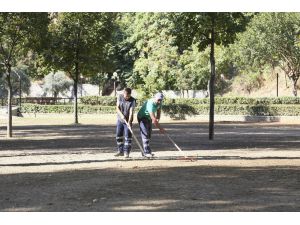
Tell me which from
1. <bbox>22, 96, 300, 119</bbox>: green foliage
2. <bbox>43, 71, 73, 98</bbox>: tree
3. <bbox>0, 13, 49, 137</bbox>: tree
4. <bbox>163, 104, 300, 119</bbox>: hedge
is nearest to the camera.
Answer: <bbox>0, 13, 49, 137</bbox>: tree

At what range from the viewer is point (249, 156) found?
18297mm

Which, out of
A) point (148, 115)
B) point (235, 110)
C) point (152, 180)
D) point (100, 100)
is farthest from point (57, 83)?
point (152, 180)

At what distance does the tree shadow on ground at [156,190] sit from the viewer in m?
9.19

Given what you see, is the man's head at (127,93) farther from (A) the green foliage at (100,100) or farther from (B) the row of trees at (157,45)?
(A) the green foliage at (100,100)

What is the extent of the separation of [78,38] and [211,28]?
20.3 m

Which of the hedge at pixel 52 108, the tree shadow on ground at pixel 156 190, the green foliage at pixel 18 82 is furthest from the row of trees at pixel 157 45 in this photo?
the tree shadow on ground at pixel 156 190

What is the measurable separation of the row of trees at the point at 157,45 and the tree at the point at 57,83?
4712 millimetres

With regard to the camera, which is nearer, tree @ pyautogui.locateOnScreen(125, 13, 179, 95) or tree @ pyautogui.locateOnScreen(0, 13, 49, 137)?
tree @ pyautogui.locateOnScreen(0, 13, 49, 137)

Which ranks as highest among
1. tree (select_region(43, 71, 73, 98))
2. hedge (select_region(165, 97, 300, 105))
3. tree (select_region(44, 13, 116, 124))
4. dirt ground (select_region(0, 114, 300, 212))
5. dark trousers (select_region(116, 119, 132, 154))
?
tree (select_region(44, 13, 116, 124))

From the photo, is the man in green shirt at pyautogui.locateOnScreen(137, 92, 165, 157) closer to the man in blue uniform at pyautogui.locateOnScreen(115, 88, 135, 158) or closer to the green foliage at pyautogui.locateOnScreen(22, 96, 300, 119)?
the man in blue uniform at pyautogui.locateOnScreen(115, 88, 135, 158)

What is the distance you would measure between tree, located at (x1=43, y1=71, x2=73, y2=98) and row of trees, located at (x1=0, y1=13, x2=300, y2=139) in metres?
4.71

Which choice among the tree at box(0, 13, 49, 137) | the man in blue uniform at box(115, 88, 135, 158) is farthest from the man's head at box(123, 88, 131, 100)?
the tree at box(0, 13, 49, 137)

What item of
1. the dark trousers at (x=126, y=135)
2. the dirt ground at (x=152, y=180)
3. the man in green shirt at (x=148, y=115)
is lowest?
the dirt ground at (x=152, y=180)

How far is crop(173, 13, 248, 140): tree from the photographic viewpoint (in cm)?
2570
